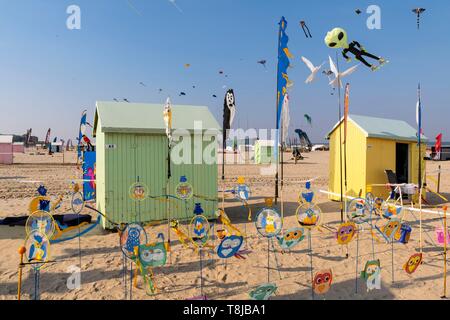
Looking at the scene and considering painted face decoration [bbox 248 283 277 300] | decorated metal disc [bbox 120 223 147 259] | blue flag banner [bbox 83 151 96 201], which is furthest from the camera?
blue flag banner [bbox 83 151 96 201]

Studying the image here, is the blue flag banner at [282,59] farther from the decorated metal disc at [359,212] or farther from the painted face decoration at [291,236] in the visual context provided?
the painted face decoration at [291,236]

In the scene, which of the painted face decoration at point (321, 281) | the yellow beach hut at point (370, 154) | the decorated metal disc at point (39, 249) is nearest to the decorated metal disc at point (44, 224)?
the decorated metal disc at point (39, 249)

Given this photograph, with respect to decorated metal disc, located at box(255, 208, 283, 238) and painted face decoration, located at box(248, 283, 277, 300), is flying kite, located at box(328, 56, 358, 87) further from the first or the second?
painted face decoration, located at box(248, 283, 277, 300)

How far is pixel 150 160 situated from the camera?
8891 mm

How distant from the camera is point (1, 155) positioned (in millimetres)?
30688

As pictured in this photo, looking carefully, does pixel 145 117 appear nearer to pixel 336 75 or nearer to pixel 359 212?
pixel 336 75

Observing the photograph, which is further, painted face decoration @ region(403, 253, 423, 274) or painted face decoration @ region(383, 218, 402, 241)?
painted face decoration @ region(383, 218, 402, 241)

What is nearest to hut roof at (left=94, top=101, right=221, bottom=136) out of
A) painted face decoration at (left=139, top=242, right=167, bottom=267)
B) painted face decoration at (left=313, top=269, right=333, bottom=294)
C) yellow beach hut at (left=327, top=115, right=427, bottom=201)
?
painted face decoration at (left=139, top=242, right=167, bottom=267)

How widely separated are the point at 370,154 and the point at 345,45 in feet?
18.7

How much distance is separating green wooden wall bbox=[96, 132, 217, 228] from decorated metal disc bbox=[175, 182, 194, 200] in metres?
0.22

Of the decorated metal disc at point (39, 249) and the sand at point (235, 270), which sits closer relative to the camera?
the decorated metal disc at point (39, 249)

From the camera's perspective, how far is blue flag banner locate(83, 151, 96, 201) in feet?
42.0

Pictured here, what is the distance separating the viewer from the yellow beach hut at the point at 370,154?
12.0 m
